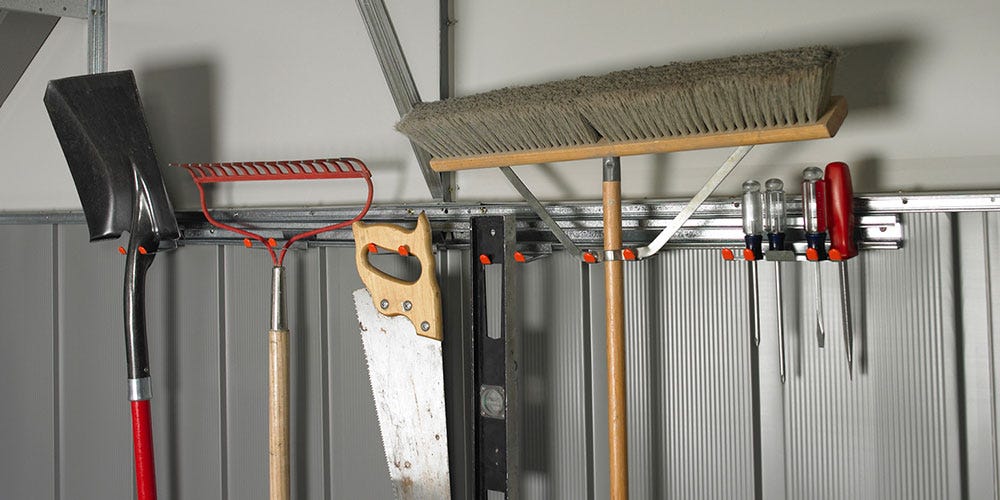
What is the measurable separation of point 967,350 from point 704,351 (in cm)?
42

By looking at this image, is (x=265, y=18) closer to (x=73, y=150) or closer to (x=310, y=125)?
(x=310, y=125)

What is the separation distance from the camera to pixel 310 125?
202 cm

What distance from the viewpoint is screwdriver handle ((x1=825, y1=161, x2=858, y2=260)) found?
4.39 feet

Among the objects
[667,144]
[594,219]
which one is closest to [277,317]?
[594,219]

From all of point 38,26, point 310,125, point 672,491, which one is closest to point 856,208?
point 672,491

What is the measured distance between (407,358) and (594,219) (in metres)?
0.46

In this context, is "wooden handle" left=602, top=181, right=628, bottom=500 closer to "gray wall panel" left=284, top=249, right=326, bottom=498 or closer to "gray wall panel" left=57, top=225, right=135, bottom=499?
"gray wall panel" left=284, top=249, right=326, bottom=498

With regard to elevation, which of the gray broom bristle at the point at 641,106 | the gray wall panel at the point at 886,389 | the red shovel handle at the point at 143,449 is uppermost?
the gray broom bristle at the point at 641,106

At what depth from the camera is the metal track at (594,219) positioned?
1.40 metres

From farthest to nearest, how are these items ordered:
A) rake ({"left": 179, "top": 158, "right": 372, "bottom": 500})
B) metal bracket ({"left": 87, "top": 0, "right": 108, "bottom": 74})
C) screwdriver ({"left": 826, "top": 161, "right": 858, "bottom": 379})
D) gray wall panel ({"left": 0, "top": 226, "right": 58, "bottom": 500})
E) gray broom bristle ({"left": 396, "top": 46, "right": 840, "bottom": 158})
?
1. gray wall panel ({"left": 0, "top": 226, "right": 58, "bottom": 500})
2. metal bracket ({"left": 87, "top": 0, "right": 108, "bottom": 74})
3. rake ({"left": 179, "top": 158, "right": 372, "bottom": 500})
4. screwdriver ({"left": 826, "top": 161, "right": 858, "bottom": 379})
5. gray broom bristle ({"left": 396, "top": 46, "right": 840, "bottom": 158})

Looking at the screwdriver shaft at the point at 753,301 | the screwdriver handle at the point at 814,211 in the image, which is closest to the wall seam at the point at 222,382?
the screwdriver shaft at the point at 753,301

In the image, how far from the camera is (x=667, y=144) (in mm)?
1366

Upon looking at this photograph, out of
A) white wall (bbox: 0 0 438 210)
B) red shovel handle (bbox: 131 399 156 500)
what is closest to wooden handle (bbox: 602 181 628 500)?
white wall (bbox: 0 0 438 210)

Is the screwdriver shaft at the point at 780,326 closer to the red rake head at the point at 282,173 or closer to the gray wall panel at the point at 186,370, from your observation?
the red rake head at the point at 282,173
